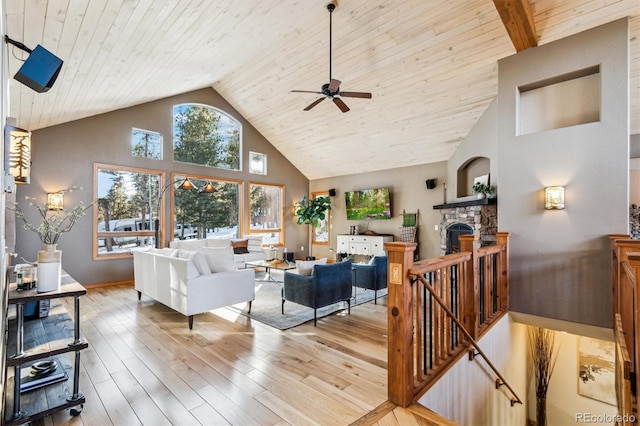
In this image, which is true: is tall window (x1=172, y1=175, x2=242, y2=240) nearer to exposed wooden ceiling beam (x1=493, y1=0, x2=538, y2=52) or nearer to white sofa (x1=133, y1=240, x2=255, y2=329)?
white sofa (x1=133, y1=240, x2=255, y2=329)

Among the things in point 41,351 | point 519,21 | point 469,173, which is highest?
point 519,21

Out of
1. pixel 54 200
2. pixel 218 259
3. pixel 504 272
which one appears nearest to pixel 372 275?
pixel 504 272

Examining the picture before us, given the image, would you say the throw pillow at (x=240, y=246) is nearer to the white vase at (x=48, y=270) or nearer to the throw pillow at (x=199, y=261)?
the throw pillow at (x=199, y=261)

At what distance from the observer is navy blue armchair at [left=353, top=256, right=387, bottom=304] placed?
5305mm

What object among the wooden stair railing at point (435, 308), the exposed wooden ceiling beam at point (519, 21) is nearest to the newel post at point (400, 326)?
the wooden stair railing at point (435, 308)

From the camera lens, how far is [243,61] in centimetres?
615

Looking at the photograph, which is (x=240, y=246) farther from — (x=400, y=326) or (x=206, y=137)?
(x=400, y=326)

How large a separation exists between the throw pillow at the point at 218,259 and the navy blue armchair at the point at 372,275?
220cm

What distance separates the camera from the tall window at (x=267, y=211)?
9305 millimetres

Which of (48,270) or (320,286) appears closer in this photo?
(48,270)

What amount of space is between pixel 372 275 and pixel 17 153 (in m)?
4.61

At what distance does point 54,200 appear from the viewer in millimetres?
5832

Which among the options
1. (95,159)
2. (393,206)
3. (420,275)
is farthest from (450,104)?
(95,159)

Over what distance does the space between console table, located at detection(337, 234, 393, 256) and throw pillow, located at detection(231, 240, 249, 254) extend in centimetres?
279
